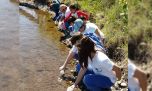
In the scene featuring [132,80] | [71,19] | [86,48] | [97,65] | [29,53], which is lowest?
[29,53]

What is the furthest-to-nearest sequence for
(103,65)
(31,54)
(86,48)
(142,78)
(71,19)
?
1. (71,19)
2. (31,54)
3. (103,65)
4. (86,48)
5. (142,78)

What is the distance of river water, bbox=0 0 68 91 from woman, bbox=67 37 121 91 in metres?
1.01

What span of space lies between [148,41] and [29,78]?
388 centimetres

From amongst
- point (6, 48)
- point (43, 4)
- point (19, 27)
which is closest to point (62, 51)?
point (6, 48)

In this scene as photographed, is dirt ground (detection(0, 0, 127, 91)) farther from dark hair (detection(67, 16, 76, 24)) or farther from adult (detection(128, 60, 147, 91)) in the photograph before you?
adult (detection(128, 60, 147, 91))

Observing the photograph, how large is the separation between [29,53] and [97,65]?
10.2 feet

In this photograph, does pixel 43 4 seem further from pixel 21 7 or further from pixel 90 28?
pixel 90 28

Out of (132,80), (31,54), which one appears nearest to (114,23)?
(31,54)

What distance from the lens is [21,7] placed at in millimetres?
11125

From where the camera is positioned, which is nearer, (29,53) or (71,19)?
(29,53)

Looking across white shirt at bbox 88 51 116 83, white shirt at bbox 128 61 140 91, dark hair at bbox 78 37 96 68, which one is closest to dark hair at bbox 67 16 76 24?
white shirt at bbox 88 51 116 83

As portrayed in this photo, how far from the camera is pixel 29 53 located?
629 cm

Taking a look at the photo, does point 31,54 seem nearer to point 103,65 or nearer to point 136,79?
point 103,65

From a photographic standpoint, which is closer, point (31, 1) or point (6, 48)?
point (6, 48)
